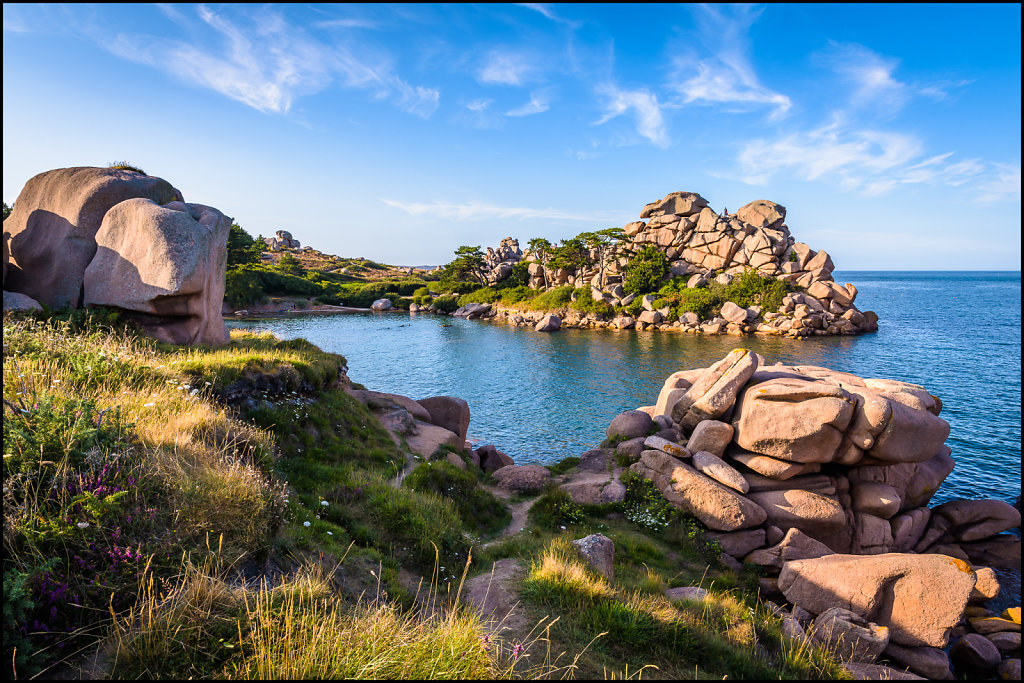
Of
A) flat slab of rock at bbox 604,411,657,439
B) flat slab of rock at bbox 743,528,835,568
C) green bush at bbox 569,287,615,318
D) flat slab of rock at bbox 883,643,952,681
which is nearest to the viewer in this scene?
flat slab of rock at bbox 883,643,952,681

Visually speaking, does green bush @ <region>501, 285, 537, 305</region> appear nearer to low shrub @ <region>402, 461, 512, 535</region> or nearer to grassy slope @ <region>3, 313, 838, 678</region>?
low shrub @ <region>402, 461, 512, 535</region>

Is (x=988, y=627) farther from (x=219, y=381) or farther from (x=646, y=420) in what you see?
(x=219, y=381)

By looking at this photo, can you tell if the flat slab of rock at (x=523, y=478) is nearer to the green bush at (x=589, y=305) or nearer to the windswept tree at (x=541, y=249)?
the green bush at (x=589, y=305)

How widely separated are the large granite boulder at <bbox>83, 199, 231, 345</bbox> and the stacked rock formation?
9425 centimetres

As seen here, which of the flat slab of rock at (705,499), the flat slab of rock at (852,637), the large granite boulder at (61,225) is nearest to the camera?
the flat slab of rock at (852,637)

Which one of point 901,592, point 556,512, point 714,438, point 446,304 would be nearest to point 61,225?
point 556,512

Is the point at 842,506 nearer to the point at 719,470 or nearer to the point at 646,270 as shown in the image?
the point at 719,470

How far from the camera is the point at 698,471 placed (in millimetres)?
16250

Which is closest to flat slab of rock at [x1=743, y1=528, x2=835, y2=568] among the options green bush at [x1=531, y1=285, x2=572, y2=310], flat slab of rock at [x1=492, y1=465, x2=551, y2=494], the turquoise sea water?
flat slab of rock at [x1=492, y1=465, x2=551, y2=494]

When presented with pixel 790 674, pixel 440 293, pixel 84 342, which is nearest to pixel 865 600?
pixel 790 674

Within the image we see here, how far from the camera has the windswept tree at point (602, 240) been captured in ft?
295

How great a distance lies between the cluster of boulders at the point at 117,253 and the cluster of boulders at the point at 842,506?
1531cm

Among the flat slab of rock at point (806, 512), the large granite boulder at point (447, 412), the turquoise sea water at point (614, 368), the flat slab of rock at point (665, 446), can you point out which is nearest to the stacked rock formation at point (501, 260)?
the turquoise sea water at point (614, 368)

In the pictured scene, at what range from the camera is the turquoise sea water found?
2501 centimetres
